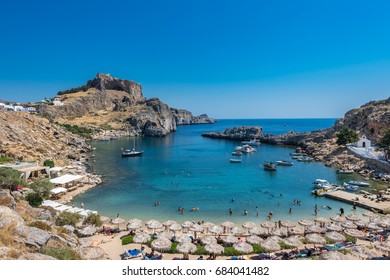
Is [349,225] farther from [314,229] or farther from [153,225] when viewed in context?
[153,225]

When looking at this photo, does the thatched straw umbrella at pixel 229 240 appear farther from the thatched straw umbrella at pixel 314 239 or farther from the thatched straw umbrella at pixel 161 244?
the thatched straw umbrella at pixel 314 239

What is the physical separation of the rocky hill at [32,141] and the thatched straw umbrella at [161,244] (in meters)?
38.5

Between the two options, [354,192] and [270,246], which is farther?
[354,192]

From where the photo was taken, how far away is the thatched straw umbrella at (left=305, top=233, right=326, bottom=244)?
827 inches

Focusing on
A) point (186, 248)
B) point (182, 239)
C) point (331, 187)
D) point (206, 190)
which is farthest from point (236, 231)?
point (331, 187)

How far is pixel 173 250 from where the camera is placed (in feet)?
65.3

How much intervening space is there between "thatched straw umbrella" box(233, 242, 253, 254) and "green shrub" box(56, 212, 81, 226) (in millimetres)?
14446

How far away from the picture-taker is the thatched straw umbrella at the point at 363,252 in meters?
17.7

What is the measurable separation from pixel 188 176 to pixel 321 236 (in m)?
31.1

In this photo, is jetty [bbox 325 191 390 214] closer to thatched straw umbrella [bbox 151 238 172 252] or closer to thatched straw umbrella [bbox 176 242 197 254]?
thatched straw umbrella [bbox 176 242 197 254]

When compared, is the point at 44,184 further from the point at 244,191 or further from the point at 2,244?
the point at 244,191

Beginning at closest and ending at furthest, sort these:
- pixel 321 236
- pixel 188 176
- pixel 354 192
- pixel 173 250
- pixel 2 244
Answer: pixel 2 244 < pixel 173 250 < pixel 321 236 < pixel 354 192 < pixel 188 176

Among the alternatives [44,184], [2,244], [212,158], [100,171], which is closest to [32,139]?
[100,171]

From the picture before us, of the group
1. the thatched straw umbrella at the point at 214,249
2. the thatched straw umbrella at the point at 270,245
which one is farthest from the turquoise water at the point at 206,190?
the thatched straw umbrella at the point at 214,249
